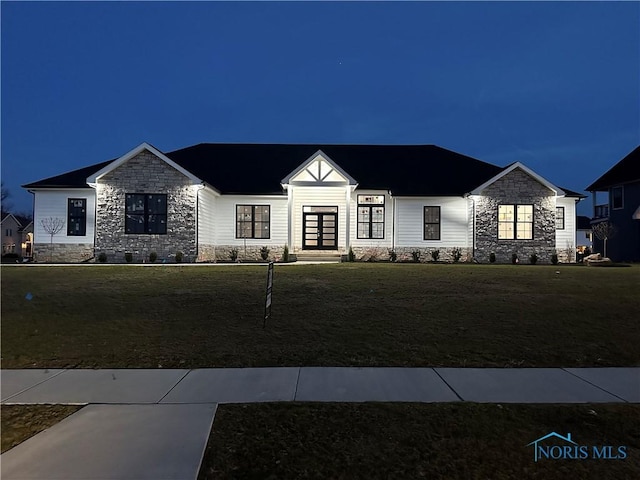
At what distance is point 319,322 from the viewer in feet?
27.5

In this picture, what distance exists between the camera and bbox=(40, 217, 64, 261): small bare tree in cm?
2082

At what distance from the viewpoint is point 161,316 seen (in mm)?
Result: 8805

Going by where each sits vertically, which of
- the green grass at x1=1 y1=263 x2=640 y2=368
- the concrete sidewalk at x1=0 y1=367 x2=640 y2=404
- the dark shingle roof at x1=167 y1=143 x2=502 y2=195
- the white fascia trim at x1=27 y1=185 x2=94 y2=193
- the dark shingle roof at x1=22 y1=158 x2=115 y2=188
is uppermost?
the dark shingle roof at x1=167 y1=143 x2=502 y2=195

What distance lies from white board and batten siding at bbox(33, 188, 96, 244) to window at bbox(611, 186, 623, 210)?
35.8m

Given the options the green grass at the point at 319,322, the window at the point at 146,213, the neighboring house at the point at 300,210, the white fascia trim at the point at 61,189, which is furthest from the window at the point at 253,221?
the green grass at the point at 319,322

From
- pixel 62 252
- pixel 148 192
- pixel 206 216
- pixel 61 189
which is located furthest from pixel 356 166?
pixel 62 252

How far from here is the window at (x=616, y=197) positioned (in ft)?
101

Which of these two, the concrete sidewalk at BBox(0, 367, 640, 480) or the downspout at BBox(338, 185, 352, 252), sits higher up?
the downspout at BBox(338, 185, 352, 252)

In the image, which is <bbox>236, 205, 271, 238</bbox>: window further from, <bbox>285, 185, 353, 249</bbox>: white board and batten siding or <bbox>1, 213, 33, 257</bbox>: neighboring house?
<bbox>1, 213, 33, 257</bbox>: neighboring house

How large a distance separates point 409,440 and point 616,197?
1402 inches

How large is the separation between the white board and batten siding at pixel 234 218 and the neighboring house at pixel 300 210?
6 cm

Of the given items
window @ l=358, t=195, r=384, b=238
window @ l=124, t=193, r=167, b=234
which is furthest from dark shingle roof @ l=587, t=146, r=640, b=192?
window @ l=124, t=193, r=167, b=234

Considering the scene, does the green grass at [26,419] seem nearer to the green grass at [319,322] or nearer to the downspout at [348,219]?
the green grass at [319,322]

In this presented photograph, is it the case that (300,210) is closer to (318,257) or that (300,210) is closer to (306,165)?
(306,165)
